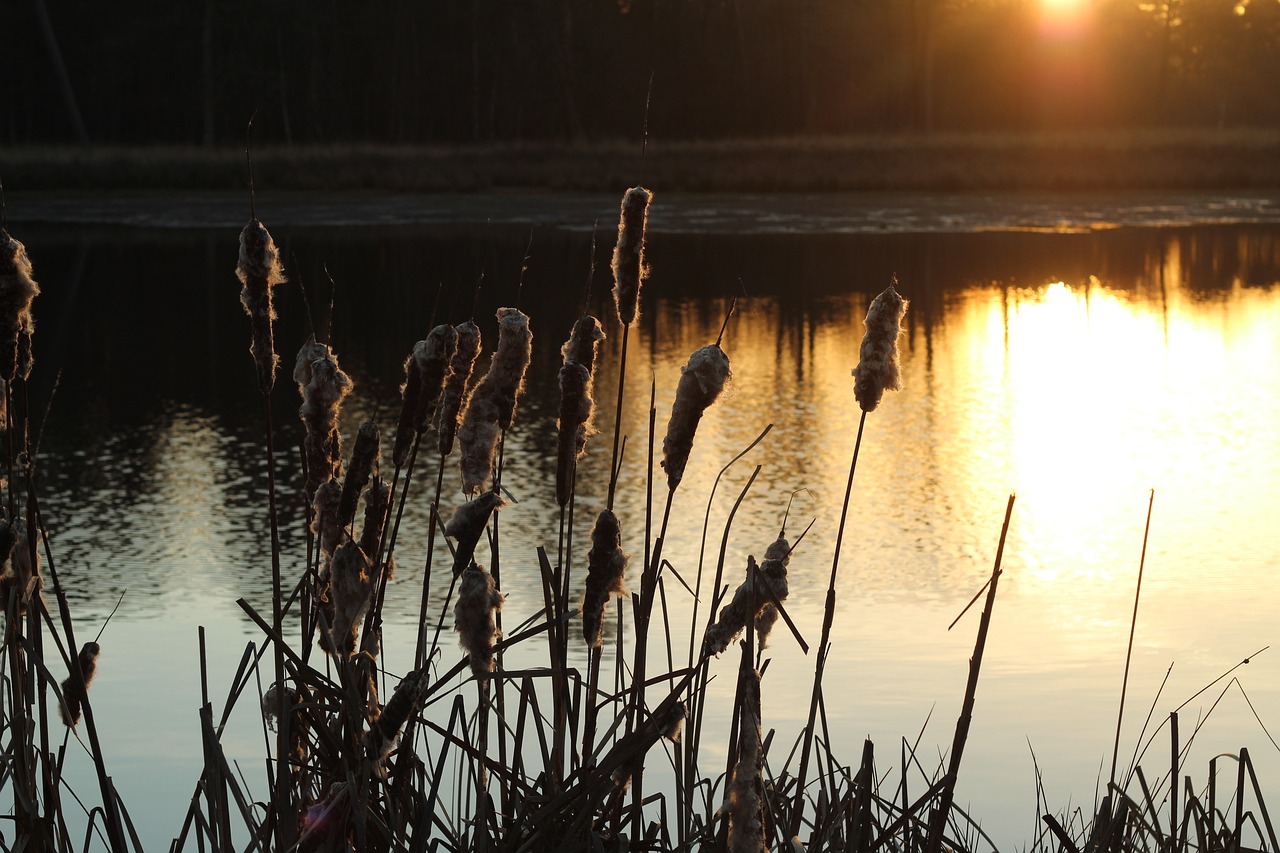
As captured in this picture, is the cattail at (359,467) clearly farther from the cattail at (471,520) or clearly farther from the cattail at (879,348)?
the cattail at (879,348)

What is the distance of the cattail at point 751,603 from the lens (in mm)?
1805

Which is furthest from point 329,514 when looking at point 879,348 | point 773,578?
point 879,348

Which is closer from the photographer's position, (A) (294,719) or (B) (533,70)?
(A) (294,719)

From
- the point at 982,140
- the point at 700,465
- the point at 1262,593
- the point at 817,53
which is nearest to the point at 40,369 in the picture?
the point at 700,465

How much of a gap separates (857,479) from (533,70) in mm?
34944

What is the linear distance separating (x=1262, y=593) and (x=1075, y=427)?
139 inches

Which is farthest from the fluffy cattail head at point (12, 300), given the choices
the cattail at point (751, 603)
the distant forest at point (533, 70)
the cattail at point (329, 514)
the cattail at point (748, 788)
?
the distant forest at point (533, 70)

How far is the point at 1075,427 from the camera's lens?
30.3ft

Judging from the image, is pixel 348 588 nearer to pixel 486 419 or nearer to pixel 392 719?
pixel 392 719

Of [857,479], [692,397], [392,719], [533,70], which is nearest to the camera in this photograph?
[392,719]

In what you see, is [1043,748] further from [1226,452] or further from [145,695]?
[1226,452]

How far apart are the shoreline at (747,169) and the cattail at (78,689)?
26380 mm

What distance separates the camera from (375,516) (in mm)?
2066

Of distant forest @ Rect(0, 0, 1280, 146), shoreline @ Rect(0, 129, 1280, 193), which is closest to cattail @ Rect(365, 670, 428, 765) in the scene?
shoreline @ Rect(0, 129, 1280, 193)
